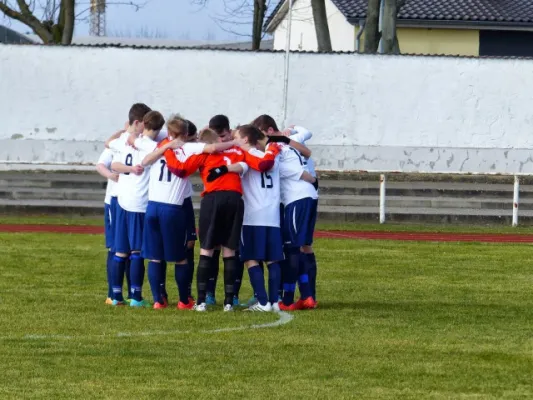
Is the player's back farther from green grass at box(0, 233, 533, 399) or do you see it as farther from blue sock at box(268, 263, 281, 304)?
green grass at box(0, 233, 533, 399)

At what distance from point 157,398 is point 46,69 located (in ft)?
93.9

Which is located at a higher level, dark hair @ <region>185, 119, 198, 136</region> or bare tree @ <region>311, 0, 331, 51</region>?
bare tree @ <region>311, 0, 331, 51</region>

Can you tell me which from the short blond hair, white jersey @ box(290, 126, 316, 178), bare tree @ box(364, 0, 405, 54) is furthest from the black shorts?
bare tree @ box(364, 0, 405, 54)

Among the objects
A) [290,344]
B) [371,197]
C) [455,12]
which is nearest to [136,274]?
[290,344]

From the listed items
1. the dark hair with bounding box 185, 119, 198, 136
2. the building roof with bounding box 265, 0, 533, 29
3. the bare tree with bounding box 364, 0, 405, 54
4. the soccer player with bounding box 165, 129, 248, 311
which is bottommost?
the soccer player with bounding box 165, 129, 248, 311

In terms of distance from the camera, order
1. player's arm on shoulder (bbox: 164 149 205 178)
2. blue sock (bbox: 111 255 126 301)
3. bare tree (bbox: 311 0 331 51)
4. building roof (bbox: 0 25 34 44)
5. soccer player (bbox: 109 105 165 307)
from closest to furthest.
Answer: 1. player's arm on shoulder (bbox: 164 149 205 178)
2. soccer player (bbox: 109 105 165 307)
3. blue sock (bbox: 111 255 126 301)
4. bare tree (bbox: 311 0 331 51)
5. building roof (bbox: 0 25 34 44)

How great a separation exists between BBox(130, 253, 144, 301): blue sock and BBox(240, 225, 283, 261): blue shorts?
1.10 m

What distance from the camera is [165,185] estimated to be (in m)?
12.4

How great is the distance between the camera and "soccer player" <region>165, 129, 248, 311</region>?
1226 cm

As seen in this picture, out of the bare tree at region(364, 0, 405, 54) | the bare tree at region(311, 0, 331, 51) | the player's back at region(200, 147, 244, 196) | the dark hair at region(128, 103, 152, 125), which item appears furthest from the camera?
the bare tree at region(311, 0, 331, 51)

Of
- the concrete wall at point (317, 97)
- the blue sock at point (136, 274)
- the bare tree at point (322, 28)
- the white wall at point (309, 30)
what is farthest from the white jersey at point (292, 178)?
the white wall at point (309, 30)

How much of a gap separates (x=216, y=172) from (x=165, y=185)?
1.74 ft

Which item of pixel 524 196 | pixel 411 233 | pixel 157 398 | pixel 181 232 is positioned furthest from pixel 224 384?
pixel 524 196

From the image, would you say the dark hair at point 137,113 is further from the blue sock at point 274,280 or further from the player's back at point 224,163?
the blue sock at point 274,280
